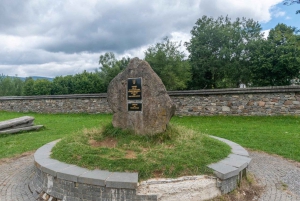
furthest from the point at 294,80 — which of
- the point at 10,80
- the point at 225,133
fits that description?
the point at 10,80

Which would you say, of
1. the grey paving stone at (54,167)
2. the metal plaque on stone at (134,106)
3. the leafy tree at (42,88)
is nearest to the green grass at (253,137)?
the metal plaque on stone at (134,106)

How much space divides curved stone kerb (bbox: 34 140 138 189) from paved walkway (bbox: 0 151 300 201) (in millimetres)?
657

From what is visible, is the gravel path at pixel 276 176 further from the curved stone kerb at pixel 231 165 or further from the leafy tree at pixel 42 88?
the leafy tree at pixel 42 88

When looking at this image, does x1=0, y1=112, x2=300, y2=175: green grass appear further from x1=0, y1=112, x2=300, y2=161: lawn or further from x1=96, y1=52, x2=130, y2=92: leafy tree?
x1=96, y1=52, x2=130, y2=92: leafy tree

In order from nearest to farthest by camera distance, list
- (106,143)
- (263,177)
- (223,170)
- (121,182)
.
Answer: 1. (121,182)
2. (223,170)
3. (263,177)
4. (106,143)

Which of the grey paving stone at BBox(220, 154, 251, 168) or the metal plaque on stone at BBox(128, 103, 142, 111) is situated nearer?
the grey paving stone at BBox(220, 154, 251, 168)

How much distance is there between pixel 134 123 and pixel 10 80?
115 ft

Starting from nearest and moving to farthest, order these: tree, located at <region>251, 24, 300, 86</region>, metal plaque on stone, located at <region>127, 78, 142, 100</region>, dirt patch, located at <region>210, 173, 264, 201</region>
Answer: dirt patch, located at <region>210, 173, 264, 201</region>
metal plaque on stone, located at <region>127, 78, 142, 100</region>
tree, located at <region>251, 24, 300, 86</region>

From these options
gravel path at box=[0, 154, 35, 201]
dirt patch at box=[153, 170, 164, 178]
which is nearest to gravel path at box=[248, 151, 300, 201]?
dirt patch at box=[153, 170, 164, 178]

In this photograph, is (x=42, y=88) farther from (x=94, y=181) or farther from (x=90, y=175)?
(x=94, y=181)

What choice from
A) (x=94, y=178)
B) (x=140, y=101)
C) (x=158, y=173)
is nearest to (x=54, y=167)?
(x=94, y=178)

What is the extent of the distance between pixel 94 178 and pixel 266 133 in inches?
277

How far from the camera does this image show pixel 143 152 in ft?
14.0

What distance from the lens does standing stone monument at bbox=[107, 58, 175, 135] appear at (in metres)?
4.95
